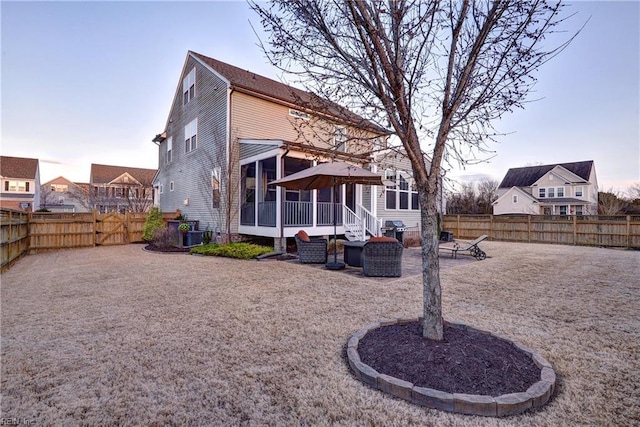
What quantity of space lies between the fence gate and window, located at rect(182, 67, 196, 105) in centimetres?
691

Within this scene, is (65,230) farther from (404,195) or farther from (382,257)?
(404,195)

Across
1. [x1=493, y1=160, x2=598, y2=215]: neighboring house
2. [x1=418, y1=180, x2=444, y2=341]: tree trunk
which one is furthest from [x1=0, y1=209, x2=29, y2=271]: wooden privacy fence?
[x1=493, y1=160, x2=598, y2=215]: neighboring house

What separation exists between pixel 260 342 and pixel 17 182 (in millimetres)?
43331

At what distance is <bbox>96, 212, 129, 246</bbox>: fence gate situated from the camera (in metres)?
13.6

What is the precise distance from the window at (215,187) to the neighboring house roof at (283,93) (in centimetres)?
349

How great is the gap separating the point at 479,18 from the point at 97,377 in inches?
194

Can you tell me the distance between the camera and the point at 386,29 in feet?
10.1

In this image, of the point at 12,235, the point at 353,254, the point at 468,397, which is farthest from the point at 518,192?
the point at 12,235

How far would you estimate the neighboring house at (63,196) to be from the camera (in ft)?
124

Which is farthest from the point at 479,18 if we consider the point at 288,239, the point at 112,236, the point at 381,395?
the point at 112,236

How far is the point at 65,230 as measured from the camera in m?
12.6

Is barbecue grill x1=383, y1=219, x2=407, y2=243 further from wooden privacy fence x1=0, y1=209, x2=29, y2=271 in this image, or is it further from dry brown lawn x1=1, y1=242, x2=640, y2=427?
wooden privacy fence x1=0, y1=209, x2=29, y2=271

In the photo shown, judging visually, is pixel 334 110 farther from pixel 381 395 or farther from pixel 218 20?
pixel 218 20

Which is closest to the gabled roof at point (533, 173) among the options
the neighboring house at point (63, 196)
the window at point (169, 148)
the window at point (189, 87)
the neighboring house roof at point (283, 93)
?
the neighboring house roof at point (283, 93)
